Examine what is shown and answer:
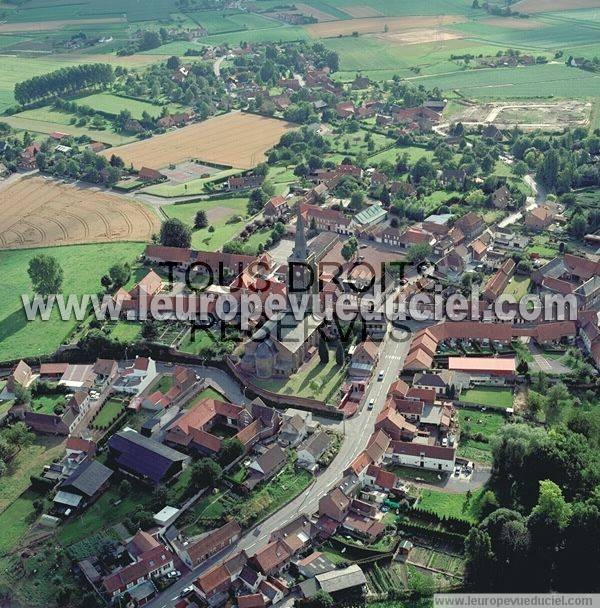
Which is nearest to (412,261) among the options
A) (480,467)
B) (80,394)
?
(480,467)

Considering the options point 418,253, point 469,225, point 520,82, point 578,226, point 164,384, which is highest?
point 520,82

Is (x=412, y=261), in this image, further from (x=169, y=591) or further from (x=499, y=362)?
(x=169, y=591)

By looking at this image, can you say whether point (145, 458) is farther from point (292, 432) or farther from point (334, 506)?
point (334, 506)

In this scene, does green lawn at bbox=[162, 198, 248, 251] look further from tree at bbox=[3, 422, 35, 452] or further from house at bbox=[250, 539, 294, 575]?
house at bbox=[250, 539, 294, 575]

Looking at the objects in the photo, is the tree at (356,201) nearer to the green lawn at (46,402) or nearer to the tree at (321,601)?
the green lawn at (46,402)

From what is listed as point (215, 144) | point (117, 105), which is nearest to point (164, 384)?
point (215, 144)

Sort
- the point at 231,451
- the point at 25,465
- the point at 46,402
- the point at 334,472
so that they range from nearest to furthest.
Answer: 1. the point at 334,472
2. the point at 231,451
3. the point at 25,465
4. the point at 46,402
